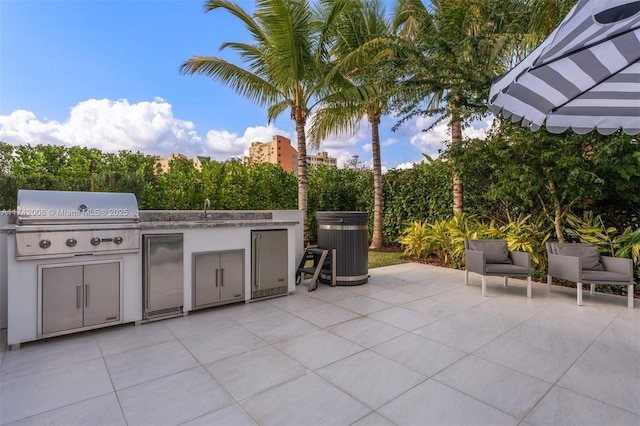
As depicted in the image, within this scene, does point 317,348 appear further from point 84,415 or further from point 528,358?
point 528,358

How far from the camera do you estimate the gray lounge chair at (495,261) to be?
486 centimetres

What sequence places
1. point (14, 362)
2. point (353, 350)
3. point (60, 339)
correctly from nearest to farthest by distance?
point (14, 362), point (353, 350), point (60, 339)

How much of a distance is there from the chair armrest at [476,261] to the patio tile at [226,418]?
Answer: 166 inches

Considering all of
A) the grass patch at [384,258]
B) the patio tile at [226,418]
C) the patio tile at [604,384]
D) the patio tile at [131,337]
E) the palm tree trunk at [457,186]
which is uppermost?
the palm tree trunk at [457,186]

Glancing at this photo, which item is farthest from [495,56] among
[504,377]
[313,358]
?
[313,358]

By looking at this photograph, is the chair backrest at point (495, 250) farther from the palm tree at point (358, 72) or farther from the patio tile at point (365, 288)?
the palm tree at point (358, 72)

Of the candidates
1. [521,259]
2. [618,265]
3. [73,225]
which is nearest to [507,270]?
[521,259]

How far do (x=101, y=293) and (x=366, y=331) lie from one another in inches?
115

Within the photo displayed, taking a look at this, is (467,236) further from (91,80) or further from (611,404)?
(91,80)

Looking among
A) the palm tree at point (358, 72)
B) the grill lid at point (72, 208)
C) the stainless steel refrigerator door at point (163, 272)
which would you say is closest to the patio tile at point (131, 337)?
the stainless steel refrigerator door at point (163, 272)

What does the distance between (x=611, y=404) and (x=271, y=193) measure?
8.08 meters

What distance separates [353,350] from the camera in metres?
3.00

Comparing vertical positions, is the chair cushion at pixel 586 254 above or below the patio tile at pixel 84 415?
above

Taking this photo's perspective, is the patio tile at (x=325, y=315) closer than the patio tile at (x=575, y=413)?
No
